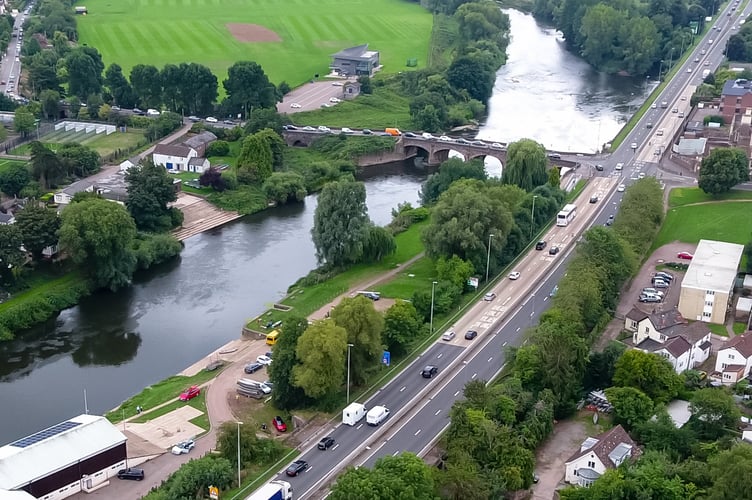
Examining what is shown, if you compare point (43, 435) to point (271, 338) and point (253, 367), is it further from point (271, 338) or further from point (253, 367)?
point (271, 338)

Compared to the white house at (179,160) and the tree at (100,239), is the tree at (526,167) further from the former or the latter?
the tree at (100,239)

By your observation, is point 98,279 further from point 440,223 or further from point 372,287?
point 440,223

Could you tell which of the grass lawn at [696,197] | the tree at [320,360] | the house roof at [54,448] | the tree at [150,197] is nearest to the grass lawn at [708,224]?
the grass lawn at [696,197]

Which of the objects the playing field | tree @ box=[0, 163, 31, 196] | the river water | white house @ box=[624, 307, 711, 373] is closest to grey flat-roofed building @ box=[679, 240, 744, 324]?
white house @ box=[624, 307, 711, 373]

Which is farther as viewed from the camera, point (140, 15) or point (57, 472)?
point (140, 15)

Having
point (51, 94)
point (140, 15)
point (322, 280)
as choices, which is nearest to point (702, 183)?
point (322, 280)
